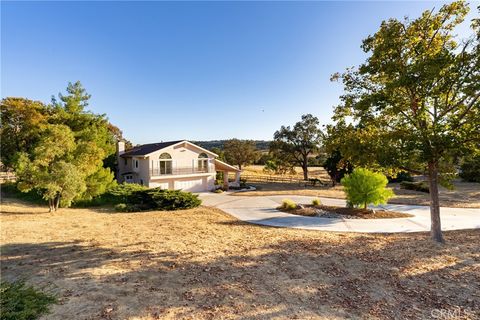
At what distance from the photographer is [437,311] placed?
16.4 ft

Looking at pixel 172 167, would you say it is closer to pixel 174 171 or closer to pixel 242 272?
pixel 174 171

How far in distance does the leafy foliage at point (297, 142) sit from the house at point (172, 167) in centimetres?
1193

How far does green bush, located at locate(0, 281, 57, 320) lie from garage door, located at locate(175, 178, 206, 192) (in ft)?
71.7

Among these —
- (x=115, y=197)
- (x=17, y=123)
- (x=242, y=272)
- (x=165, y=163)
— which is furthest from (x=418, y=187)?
(x=17, y=123)

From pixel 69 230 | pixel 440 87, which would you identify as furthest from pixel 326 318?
pixel 69 230

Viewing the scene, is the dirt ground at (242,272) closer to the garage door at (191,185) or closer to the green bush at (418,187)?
the garage door at (191,185)

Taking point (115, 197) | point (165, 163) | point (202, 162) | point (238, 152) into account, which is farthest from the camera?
point (238, 152)

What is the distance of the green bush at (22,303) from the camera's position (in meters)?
4.20

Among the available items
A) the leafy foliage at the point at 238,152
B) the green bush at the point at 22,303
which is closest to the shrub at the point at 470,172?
the leafy foliage at the point at 238,152

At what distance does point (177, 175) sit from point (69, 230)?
1509 cm

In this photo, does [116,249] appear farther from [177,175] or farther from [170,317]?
[177,175]

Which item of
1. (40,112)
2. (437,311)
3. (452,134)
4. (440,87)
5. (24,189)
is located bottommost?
(437,311)

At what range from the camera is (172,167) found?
26562 mm

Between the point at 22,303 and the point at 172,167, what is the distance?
2226 cm
